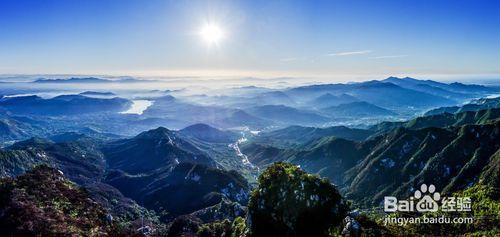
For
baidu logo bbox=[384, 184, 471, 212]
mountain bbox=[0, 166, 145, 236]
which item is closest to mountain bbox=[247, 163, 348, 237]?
baidu logo bbox=[384, 184, 471, 212]

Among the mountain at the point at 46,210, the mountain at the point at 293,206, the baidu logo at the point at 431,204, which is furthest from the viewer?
the mountain at the point at 293,206

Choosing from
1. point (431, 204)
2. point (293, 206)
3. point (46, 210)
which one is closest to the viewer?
point (46, 210)

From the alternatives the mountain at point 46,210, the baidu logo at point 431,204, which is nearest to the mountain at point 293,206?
the baidu logo at point 431,204

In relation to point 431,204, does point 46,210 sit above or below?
below

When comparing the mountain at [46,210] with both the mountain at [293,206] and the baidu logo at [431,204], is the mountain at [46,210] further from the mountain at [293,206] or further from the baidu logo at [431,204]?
the baidu logo at [431,204]

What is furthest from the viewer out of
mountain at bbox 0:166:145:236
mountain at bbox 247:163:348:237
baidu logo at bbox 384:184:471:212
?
mountain at bbox 247:163:348:237

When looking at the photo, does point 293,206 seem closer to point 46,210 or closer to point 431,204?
point 431,204

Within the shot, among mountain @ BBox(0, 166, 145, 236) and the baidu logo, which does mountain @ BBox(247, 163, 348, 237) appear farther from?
mountain @ BBox(0, 166, 145, 236)

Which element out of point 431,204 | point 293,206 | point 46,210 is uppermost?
point 431,204

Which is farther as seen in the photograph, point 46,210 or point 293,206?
point 293,206

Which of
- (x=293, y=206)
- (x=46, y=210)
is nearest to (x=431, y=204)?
(x=293, y=206)

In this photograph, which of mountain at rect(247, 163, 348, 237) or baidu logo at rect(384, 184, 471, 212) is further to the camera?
mountain at rect(247, 163, 348, 237)

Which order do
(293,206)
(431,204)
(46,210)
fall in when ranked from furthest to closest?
(293,206), (431,204), (46,210)
